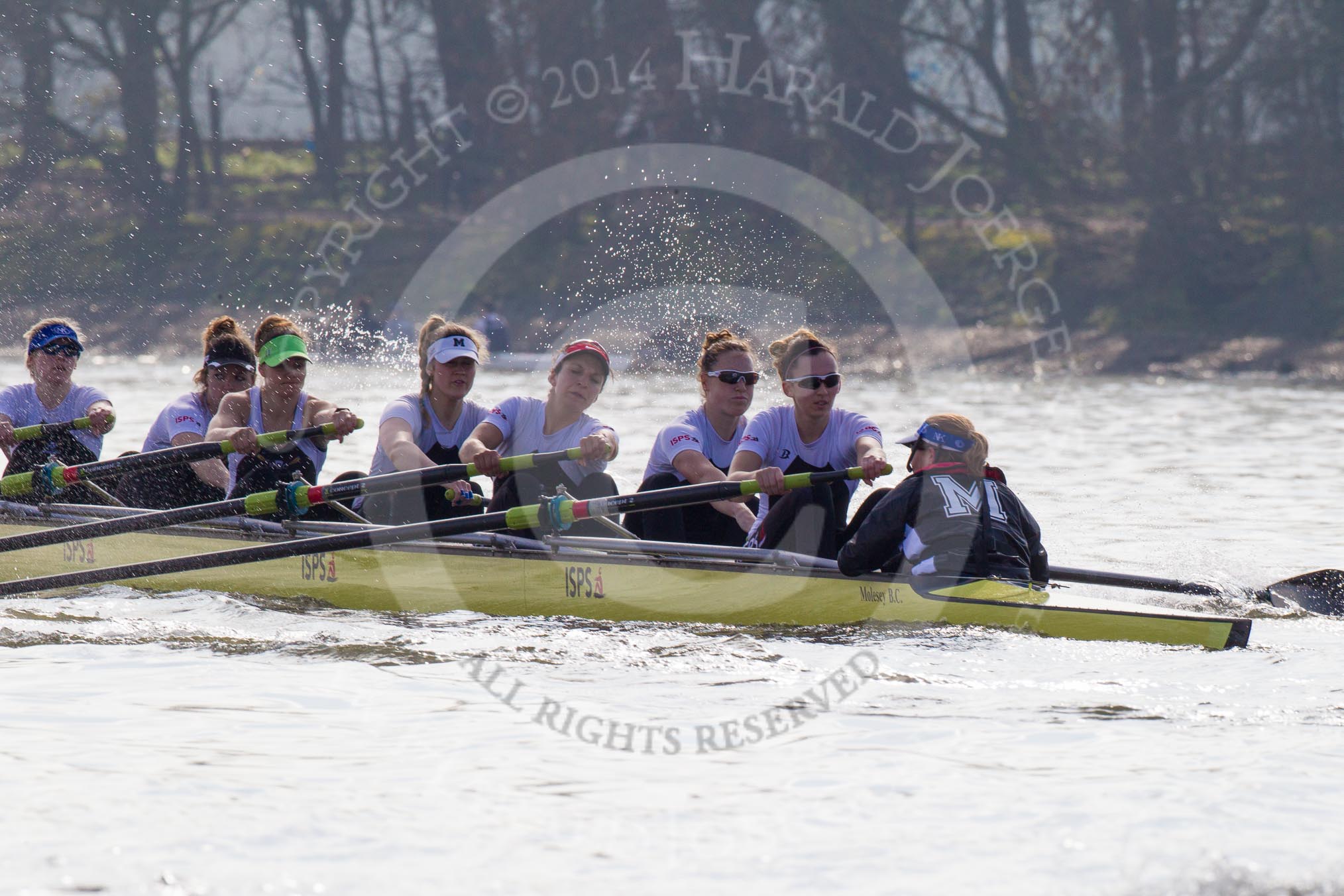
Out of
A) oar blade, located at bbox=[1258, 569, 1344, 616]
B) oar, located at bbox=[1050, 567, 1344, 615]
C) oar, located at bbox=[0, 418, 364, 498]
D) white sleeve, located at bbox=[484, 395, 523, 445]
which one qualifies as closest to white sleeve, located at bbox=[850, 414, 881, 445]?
oar, located at bbox=[1050, 567, 1344, 615]

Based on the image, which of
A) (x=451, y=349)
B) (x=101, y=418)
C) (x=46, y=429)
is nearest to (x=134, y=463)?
(x=101, y=418)

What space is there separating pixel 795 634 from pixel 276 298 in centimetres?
2734

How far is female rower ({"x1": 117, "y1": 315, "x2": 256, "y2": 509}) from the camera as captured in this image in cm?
842

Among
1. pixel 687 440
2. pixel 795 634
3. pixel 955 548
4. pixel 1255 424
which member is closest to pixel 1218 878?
pixel 955 548

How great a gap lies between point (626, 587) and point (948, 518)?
5.24ft

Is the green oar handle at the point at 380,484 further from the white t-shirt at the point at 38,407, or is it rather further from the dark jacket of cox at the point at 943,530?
the white t-shirt at the point at 38,407

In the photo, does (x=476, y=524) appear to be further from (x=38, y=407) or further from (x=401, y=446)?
(x=38, y=407)

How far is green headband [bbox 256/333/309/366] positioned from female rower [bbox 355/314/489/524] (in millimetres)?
592

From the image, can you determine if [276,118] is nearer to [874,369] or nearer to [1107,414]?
[874,369]

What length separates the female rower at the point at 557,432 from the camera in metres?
7.52

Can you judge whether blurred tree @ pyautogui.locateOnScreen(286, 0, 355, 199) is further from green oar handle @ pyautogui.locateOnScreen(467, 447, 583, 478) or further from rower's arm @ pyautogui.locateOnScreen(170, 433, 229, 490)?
Answer: green oar handle @ pyautogui.locateOnScreen(467, 447, 583, 478)

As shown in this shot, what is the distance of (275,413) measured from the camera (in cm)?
809

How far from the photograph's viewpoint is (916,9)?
34.6 m

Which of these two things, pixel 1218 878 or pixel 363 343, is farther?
pixel 363 343
